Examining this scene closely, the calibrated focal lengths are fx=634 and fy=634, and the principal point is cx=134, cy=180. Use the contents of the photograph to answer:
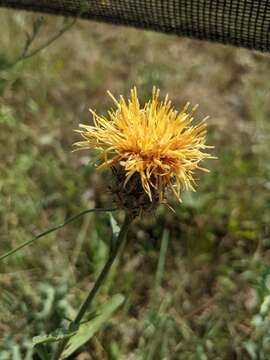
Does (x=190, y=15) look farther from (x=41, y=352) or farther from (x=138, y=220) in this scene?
(x=41, y=352)

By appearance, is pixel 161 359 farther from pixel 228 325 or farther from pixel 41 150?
pixel 41 150

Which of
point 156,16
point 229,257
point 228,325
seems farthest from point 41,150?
point 228,325

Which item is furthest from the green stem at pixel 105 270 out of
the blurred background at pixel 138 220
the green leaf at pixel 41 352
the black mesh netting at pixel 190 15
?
the black mesh netting at pixel 190 15

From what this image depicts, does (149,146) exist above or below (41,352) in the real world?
above

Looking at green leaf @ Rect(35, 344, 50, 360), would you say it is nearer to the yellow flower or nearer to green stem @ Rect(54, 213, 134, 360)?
green stem @ Rect(54, 213, 134, 360)

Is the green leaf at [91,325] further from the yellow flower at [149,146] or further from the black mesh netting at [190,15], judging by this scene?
the black mesh netting at [190,15]

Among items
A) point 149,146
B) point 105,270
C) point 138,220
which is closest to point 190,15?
point 138,220
